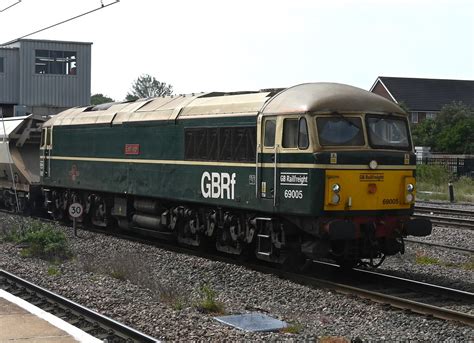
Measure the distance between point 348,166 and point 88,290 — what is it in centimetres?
456

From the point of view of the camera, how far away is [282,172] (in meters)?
12.7

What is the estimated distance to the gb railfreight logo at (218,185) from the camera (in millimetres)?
14062

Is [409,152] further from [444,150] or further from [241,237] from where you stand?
[444,150]

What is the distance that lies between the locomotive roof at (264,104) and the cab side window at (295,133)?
0.18 meters

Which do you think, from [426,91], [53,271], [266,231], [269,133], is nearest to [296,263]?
[266,231]

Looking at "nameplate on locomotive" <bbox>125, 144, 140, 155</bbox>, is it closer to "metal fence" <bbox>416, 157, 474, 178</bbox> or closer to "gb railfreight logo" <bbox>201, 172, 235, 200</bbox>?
"gb railfreight logo" <bbox>201, 172, 235, 200</bbox>

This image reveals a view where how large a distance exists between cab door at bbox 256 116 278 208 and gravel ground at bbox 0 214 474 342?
1425 mm

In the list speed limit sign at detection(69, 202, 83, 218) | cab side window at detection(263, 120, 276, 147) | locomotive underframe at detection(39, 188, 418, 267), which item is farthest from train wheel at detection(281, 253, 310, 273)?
speed limit sign at detection(69, 202, 83, 218)

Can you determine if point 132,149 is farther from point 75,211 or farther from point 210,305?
point 210,305

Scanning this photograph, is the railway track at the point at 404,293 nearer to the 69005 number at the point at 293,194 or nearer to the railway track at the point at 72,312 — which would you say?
the 69005 number at the point at 293,194

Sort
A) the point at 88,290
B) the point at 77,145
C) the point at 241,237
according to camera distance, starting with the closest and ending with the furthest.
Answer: the point at 88,290 → the point at 241,237 → the point at 77,145

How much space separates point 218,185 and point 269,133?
6.21 ft

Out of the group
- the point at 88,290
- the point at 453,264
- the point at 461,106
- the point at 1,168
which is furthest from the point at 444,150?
the point at 88,290

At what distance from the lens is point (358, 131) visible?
A: 12.6m
